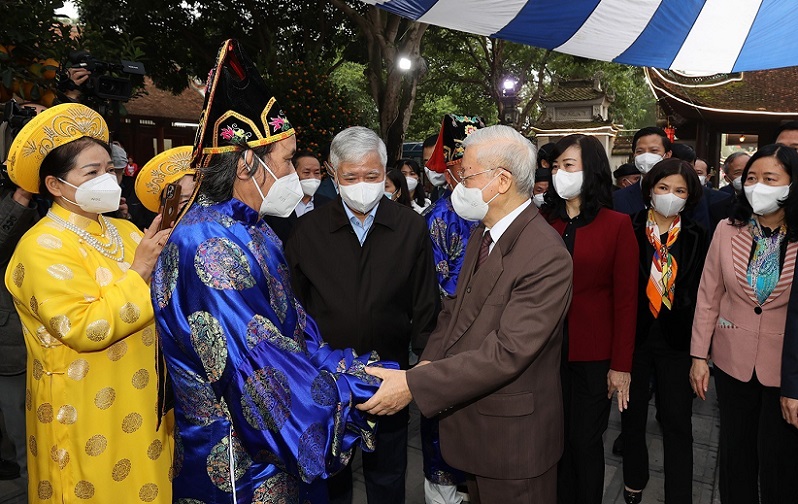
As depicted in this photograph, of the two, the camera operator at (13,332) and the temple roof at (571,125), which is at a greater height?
the temple roof at (571,125)

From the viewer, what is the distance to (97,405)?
2.16 m

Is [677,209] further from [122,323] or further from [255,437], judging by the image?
[122,323]

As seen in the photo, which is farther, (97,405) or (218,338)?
(97,405)

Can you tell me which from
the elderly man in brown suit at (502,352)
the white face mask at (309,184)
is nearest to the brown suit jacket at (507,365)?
the elderly man in brown suit at (502,352)

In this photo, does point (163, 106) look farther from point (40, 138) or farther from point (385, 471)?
point (385, 471)

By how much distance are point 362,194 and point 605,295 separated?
1374 millimetres

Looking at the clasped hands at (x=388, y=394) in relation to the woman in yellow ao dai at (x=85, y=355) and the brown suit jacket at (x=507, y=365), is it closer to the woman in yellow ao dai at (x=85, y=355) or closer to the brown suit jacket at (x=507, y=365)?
the brown suit jacket at (x=507, y=365)

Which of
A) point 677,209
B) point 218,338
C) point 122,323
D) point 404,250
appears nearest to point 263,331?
point 218,338

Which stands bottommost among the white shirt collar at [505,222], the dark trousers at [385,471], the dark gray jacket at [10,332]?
the dark trousers at [385,471]

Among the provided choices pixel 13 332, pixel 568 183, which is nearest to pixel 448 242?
pixel 568 183

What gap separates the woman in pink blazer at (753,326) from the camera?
8.49 feet

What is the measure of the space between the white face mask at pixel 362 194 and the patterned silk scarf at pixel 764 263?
1.85 m

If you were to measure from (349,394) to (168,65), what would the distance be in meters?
14.3

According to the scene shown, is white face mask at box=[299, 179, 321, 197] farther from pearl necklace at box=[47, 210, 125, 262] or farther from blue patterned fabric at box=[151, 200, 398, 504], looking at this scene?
blue patterned fabric at box=[151, 200, 398, 504]
